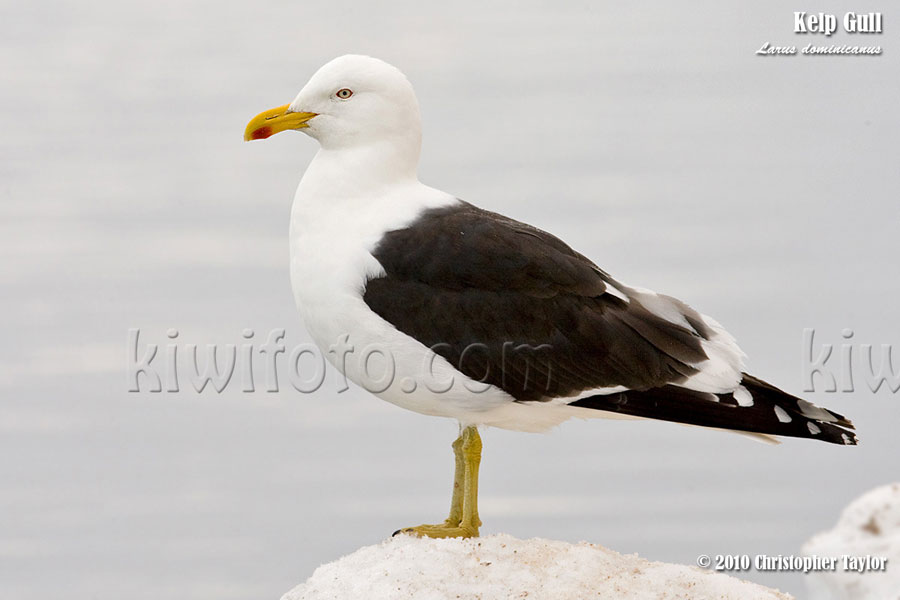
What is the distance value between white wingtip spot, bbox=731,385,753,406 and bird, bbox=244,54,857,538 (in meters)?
0.01

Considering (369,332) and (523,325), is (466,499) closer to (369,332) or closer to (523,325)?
(523,325)

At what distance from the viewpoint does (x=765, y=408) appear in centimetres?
780

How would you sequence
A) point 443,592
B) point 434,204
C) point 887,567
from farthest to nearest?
point 434,204, point 443,592, point 887,567

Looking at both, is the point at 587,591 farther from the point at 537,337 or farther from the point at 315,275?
the point at 315,275

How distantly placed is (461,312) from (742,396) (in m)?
1.85

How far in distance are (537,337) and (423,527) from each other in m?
1.56

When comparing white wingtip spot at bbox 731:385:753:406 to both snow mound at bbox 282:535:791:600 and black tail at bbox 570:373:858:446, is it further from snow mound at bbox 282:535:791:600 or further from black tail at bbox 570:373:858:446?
snow mound at bbox 282:535:791:600

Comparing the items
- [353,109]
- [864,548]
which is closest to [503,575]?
[864,548]

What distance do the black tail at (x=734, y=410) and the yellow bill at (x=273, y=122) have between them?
2.57 m

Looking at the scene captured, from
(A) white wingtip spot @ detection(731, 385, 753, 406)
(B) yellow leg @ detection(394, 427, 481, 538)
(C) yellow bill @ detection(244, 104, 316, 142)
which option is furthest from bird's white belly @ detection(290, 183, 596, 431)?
(A) white wingtip spot @ detection(731, 385, 753, 406)

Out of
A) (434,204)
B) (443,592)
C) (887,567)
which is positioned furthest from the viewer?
(434,204)

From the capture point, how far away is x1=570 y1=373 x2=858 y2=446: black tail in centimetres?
774

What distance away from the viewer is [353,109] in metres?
8.14

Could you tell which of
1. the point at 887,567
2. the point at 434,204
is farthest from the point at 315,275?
the point at 887,567
